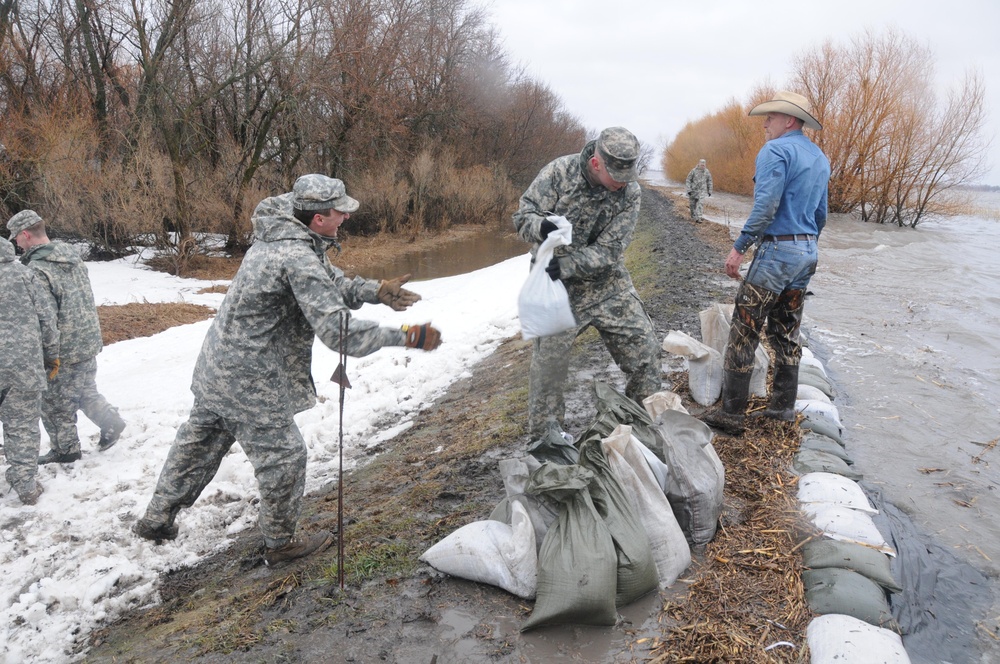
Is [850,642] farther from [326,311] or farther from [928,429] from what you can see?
[928,429]

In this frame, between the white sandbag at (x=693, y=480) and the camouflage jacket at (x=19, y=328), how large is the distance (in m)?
4.39

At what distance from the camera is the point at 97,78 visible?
61.1 feet

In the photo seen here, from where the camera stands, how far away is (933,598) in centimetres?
290

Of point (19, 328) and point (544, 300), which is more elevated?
point (544, 300)

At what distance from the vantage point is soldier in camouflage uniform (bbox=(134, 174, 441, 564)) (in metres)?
3.07

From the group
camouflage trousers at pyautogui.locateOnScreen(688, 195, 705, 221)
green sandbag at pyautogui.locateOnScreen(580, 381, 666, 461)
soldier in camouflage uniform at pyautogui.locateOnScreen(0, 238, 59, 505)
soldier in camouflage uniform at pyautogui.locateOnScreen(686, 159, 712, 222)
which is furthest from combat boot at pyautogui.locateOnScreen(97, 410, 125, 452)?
camouflage trousers at pyautogui.locateOnScreen(688, 195, 705, 221)

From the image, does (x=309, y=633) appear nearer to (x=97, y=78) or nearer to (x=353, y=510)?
(x=353, y=510)

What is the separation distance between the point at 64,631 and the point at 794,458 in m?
4.08

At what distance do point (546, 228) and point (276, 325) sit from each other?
1542 mm

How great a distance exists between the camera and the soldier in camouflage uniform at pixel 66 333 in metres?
4.93

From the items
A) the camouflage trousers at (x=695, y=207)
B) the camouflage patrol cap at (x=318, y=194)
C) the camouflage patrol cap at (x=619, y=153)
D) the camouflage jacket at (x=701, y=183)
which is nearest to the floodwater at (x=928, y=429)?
the camouflage patrol cap at (x=619, y=153)

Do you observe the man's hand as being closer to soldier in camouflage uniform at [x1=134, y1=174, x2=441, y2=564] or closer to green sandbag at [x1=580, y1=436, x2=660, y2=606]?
green sandbag at [x1=580, y1=436, x2=660, y2=606]

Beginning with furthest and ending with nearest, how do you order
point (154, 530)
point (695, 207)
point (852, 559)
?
point (695, 207) → point (154, 530) → point (852, 559)

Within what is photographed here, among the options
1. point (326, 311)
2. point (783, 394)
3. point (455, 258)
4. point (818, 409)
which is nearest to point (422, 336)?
point (326, 311)
